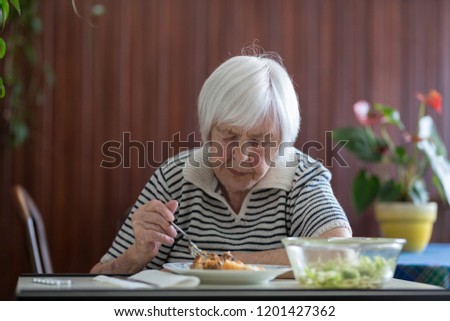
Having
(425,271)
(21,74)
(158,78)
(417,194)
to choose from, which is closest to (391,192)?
(417,194)

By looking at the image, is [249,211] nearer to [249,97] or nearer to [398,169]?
[249,97]

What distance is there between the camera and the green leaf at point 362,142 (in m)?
3.74

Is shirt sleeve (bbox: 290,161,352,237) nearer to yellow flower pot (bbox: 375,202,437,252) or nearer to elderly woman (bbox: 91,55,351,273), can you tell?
elderly woman (bbox: 91,55,351,273)

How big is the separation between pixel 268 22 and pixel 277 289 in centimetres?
287

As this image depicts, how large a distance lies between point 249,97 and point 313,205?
317mm

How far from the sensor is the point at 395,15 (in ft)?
13.7

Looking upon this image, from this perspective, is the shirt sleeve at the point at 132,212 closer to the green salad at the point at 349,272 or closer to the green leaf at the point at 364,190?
the green salad at the point at 349,272

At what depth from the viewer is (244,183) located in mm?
2143

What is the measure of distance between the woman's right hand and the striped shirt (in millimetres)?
284

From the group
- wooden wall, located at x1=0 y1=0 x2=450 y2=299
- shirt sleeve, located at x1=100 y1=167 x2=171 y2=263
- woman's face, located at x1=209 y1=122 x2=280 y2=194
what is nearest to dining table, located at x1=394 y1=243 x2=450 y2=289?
woman's face, located at x1=209 y1=122 x2=280 y2=194

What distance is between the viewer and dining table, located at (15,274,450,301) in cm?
129
